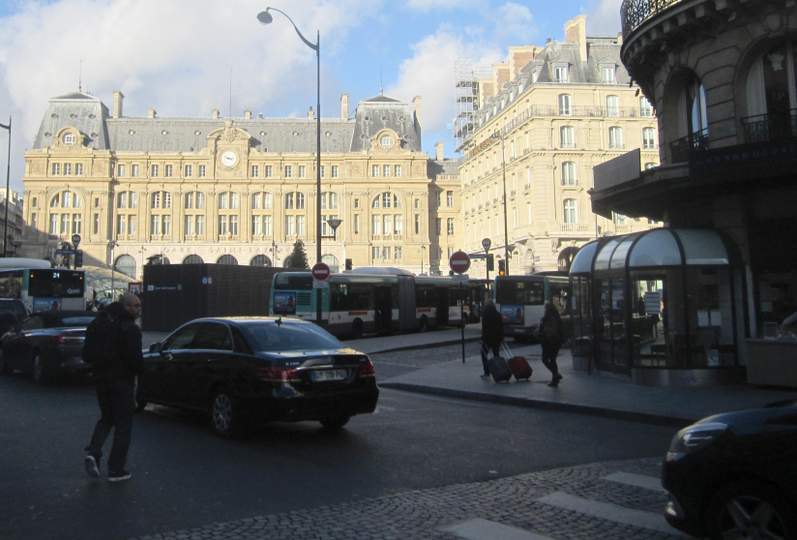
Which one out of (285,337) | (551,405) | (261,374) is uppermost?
(285,337)

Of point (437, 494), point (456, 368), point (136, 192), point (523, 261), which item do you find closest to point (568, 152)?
point (523, 261)

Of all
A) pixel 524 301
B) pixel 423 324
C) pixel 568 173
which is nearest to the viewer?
pixel 524 301

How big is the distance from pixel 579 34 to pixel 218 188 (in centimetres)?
5560

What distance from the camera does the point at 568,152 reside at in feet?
188

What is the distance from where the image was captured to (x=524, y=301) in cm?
2925

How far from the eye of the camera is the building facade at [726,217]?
13594 mm

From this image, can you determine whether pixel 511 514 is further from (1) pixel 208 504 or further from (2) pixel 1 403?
(2) pixel 1 403

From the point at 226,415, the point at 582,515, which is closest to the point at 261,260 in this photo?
the point at 226,415

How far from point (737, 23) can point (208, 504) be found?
47.3 ft

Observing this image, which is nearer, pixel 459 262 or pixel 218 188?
pixel 459 262

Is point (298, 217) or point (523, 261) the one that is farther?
point (298, 217)

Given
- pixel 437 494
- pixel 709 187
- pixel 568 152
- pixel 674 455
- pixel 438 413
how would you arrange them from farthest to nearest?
1. pixel 568 152
2. pixel 709 187
3. pixel 438 413
4. pixel 437 494
5. pixel 674 455

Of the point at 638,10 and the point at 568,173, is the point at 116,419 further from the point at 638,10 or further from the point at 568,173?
the point at 568,173

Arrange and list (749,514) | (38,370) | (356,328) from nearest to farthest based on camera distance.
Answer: (749,514) → (38,370) → (356,328)
